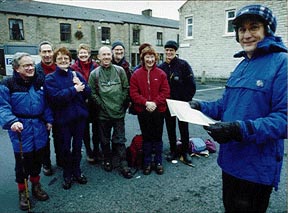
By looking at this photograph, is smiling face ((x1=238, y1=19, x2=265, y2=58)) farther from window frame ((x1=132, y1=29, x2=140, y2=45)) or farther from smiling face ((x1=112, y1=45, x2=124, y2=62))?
window frame ((x1=132, y1=29, x2=140, y2=45))

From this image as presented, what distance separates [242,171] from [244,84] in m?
0.67

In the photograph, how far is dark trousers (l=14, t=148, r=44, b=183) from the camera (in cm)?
315

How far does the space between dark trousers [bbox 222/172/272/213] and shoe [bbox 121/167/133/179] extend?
2.23 meters

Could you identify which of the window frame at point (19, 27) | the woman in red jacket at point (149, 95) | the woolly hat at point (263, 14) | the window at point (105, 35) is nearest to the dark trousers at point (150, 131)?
the woman in red jacket at point (149, 95)

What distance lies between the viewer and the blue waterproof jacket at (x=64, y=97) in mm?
3396

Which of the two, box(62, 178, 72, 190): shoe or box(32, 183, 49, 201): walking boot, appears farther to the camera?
box(62, 178, 72, 190): shoe

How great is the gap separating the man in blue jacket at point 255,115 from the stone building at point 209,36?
619 inches

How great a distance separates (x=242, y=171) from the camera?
1824 millimetres

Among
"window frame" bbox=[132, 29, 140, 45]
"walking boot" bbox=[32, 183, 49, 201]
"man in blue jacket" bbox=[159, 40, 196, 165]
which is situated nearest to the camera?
"walking boot" bbox=[32, 183, 49, 201]

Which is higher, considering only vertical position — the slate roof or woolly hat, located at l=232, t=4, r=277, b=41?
the slate roof

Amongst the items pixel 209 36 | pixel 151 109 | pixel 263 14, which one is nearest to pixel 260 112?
pixel 263 14

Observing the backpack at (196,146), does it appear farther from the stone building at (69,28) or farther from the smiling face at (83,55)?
the stone building at (69,28)

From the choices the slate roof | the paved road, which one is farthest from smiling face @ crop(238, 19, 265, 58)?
the slate roof

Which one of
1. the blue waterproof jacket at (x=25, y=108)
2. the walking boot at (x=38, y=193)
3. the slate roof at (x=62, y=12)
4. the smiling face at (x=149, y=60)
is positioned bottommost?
the walking boot at (x=38, y=193)
